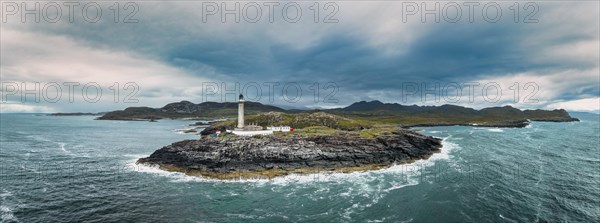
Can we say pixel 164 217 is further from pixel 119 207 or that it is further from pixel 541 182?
pixel 541 182

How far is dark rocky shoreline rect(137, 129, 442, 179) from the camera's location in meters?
62.9

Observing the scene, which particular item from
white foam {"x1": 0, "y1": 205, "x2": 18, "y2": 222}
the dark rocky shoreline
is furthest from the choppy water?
the dark rocky shoreline

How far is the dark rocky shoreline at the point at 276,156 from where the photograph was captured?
62938mm

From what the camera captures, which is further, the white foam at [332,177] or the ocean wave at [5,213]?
the white foam at [332,177]

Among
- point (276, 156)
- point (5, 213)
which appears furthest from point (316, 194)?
point (5, 213)

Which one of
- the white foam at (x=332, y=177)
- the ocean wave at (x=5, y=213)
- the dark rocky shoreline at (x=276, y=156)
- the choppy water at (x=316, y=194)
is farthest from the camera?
the dark rocky shoreline at (x=276, y=156)

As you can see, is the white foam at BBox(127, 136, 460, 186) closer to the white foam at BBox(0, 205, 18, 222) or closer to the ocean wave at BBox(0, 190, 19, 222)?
the ocean wave at BBox(0, 190, 19, 222)

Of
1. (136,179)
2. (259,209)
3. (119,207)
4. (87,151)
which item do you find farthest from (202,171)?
(87,151)

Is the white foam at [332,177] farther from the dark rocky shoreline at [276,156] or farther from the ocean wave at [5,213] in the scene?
the ocean wave at [5,213]

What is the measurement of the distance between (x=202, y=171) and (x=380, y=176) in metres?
36.3

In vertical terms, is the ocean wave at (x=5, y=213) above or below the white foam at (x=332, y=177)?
below

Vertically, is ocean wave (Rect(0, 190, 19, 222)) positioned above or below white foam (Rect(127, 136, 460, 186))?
below

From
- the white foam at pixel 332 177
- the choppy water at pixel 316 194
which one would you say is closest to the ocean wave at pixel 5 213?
the choppy water at pixel 316 194

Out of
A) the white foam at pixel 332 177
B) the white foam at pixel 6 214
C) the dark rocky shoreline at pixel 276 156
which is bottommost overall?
the white foam at pixel 6 214
